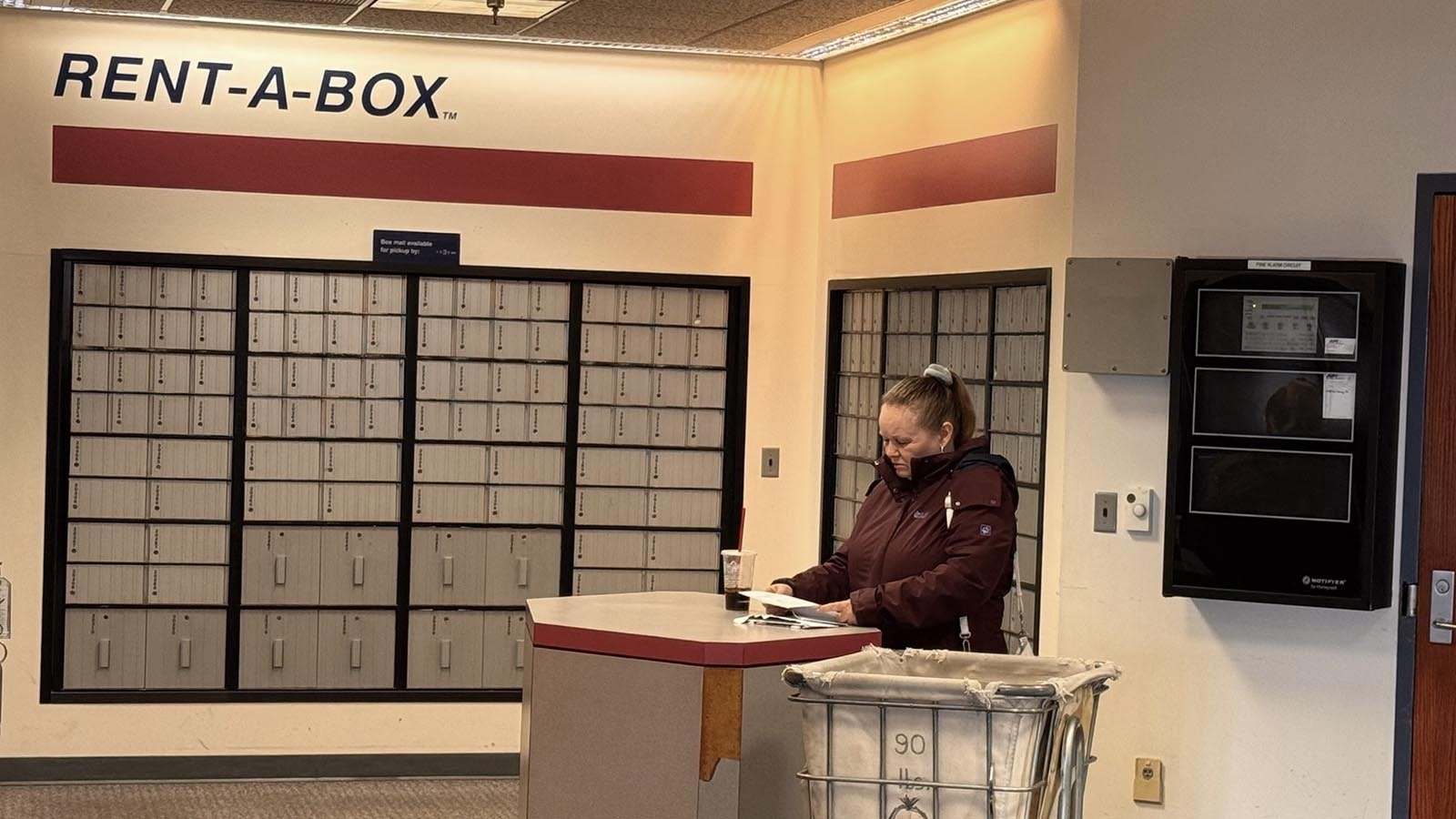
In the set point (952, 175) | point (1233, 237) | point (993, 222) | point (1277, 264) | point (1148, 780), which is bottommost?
point (1148, 780)

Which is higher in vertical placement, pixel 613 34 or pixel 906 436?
pixel 613 34

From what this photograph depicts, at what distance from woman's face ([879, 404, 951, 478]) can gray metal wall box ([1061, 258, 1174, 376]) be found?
44.1 inches

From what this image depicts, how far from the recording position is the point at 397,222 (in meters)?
6.68

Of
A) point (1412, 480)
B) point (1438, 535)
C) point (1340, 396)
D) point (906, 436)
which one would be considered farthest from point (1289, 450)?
point (906, 436)

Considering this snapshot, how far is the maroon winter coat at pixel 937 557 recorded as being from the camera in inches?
146

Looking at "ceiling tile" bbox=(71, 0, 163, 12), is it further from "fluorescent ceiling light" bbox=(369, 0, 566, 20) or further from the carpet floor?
the carpet floor

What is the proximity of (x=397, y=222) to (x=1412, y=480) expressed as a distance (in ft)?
13.4

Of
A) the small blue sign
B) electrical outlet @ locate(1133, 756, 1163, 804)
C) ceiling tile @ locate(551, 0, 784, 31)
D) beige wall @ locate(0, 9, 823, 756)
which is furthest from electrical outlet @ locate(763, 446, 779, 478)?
electrical outlet @ locate(1133, 756, 1163, 804)

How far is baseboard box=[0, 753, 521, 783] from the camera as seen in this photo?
642 cm

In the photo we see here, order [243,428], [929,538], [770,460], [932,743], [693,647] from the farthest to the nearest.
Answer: [770,460] < [243,428] < [929,538] < [693,647] < [932,743]

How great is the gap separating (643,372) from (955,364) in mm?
1561

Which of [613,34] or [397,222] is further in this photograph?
[397,222]

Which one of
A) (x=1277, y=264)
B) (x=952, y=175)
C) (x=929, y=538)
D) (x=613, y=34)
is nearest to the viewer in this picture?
(x=929, y=538)

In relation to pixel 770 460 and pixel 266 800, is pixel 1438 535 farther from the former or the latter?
pixel 266 800
